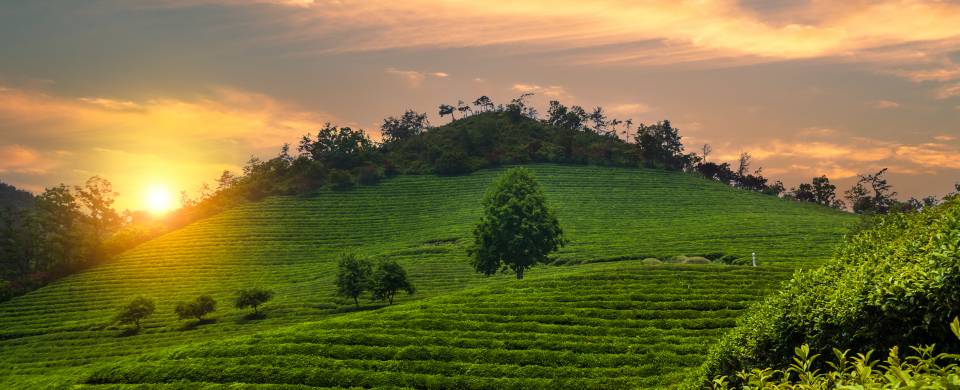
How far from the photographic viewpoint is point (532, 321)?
117 ft

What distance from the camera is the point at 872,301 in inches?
412

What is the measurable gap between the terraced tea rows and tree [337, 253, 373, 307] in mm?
19744

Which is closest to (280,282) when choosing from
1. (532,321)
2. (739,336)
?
(532,321)

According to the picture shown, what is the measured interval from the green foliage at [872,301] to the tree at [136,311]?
66072 millimetres

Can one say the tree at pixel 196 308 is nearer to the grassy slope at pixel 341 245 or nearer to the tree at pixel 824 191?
the grassy slope at pixel 341 245

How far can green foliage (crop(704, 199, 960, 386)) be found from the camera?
9.26 meters

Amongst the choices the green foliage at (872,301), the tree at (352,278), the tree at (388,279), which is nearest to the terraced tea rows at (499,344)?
the green foliage at (872,301)

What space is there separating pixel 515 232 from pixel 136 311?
43636 mm

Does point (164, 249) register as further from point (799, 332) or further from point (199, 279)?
point (799, 332)

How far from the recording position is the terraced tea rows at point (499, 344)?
28.8m

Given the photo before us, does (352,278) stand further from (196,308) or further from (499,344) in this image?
(499,344)

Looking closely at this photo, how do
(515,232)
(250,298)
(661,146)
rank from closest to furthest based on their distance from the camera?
(515,232) < (250,298) < (661,146)

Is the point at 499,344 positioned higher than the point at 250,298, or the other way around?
the point at 499,344

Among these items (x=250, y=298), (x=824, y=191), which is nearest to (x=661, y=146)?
(x=824, y=191)
